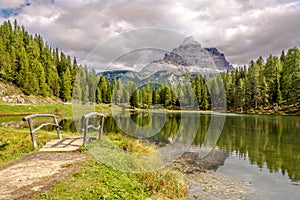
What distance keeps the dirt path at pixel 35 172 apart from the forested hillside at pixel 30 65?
77159 millimetres

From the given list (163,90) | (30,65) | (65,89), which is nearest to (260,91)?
(163,90)

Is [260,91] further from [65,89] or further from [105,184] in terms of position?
[105,184]

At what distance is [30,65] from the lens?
90188 millimetres

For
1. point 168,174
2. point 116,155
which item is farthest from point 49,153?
point 168,174

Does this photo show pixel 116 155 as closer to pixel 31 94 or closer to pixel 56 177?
pixel 56 177

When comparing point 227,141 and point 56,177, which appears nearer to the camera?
point 56,177

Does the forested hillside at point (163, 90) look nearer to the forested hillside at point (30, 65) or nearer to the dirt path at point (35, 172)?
the forested hillside at point (30, 65)

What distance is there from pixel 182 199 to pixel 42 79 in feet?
290

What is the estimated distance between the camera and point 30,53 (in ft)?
330

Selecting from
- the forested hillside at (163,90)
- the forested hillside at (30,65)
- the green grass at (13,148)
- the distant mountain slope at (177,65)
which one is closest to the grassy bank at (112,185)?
the green grass at (13,148)

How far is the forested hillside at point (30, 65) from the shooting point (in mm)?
80688

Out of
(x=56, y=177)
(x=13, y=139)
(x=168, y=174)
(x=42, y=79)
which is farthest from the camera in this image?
(x=42, y=79)

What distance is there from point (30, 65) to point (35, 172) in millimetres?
90683

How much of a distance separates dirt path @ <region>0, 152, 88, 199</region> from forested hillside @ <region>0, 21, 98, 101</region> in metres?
77.2
